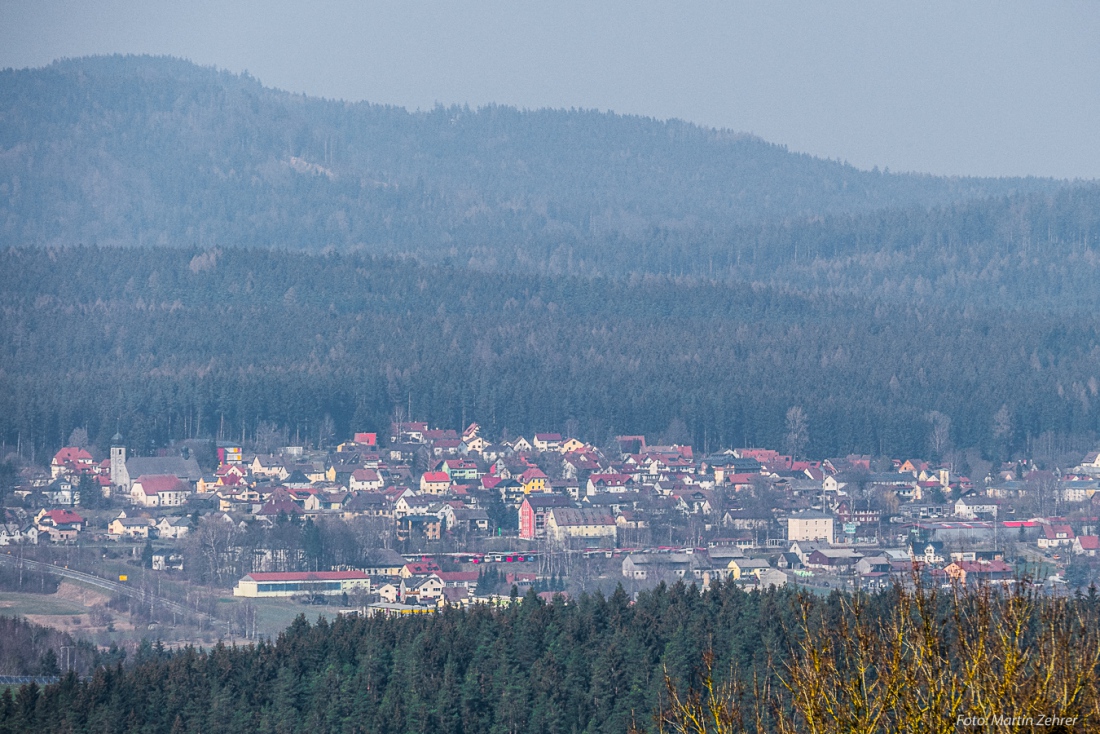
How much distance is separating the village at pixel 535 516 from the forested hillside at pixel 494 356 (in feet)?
14.1

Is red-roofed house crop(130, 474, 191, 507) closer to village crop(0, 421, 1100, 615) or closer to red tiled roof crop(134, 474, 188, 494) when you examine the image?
red tiled roof crop(134, 474, 188, 494)

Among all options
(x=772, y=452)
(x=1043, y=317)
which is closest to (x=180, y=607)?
(x=772, y=452)

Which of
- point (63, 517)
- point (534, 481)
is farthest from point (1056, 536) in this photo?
point (63, 517)

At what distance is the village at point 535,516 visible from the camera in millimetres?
69875

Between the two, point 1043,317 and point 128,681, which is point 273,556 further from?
point 1043,317

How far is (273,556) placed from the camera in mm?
73312

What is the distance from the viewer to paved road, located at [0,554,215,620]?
64.2m

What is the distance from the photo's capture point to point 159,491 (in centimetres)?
8988

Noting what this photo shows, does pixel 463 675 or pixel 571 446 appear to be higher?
pixel 463 675

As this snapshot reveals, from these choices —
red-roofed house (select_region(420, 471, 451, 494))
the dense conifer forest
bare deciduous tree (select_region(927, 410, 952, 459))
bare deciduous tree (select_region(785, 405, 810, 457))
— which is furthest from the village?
Answer: the dense conifer forest

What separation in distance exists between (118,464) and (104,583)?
29141 millimetres

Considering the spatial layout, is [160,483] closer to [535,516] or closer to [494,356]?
[535,516]


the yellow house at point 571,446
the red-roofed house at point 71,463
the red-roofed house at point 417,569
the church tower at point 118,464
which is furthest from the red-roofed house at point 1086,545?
the red-roofed house at point 71,463

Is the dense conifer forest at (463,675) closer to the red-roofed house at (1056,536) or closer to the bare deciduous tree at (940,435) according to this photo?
the red-roofed house at (1056,536)
